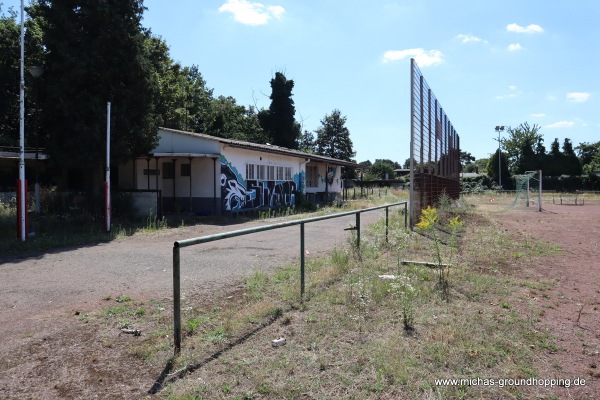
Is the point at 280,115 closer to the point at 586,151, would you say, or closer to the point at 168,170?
the point at 168,170

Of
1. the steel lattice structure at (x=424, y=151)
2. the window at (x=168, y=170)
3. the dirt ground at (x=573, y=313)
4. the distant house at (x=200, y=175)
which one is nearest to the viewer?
the dirt ground at (x=573, y=313)

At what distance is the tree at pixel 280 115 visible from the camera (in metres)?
46.3

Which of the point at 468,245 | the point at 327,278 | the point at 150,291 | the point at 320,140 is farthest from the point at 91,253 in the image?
the point at 320,140

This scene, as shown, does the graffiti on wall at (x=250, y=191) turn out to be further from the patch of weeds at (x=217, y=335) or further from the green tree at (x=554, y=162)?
the green tree at (x=554, y=162)

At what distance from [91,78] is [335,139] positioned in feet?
180

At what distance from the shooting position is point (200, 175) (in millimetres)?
19719

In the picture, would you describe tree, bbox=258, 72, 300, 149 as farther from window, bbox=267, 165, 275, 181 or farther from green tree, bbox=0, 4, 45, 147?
green tree, bbox=0, 4, 45, 147

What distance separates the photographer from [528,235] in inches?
536

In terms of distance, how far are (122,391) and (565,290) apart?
6103mm

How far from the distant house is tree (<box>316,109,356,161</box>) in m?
45.3

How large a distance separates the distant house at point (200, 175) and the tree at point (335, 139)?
45.3 m

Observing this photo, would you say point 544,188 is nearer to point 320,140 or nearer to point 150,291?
point 320,140

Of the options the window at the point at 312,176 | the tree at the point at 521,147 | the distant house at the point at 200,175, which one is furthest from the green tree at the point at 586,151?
the distant house at the point at 200,175

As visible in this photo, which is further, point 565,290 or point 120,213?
point 120,213
